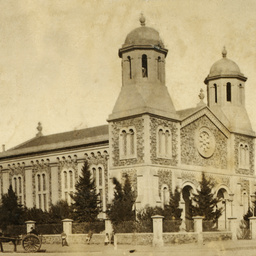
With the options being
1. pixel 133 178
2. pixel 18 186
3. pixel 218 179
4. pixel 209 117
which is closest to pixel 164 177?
pixel 133 178

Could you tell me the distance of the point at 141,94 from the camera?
137ft

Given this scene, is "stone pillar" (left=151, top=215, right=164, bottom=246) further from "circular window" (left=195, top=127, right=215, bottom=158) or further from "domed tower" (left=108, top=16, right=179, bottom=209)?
"circular window" (left=195, top=127, right=215, bottom=158)

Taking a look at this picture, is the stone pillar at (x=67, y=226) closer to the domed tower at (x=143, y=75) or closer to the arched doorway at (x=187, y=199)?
the domed tower at (x=143, y=75)

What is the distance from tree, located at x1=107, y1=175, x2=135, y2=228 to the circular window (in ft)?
24.4

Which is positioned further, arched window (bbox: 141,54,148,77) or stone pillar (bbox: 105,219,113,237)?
arched window (bbox: 141,54,148,77)

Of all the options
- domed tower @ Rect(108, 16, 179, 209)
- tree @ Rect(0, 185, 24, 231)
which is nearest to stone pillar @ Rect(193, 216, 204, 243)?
domed tower @ Rect(108, 16, 179, 209)

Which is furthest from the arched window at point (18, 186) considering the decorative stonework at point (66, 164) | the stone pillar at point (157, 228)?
the stone pillar at point (157, 228)

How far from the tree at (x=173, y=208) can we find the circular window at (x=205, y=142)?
542 cm

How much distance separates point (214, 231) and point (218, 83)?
53.5 feet

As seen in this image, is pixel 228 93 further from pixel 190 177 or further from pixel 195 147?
pixel 190 177

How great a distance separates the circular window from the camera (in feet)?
149

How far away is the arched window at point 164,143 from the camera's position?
4150 centimetres

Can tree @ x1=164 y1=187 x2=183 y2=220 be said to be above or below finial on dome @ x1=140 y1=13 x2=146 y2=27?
below

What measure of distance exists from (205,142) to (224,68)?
27.5 feet
